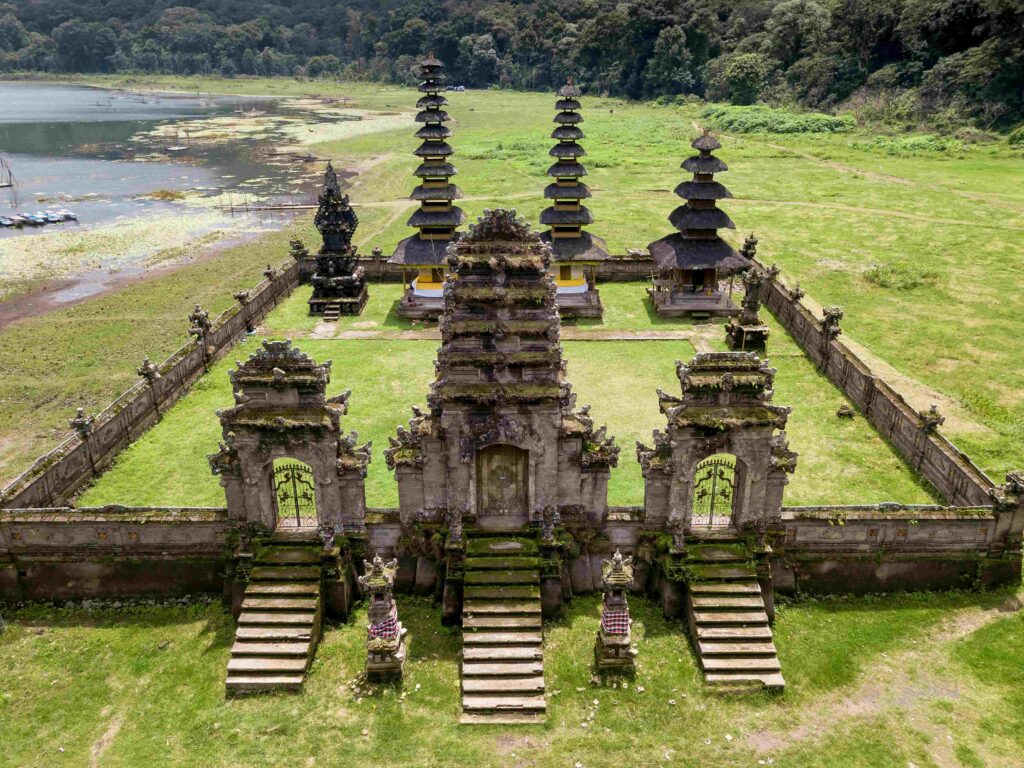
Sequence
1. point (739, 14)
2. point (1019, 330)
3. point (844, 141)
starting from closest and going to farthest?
point (1019, 330)
point (844, 141)
point (739, 14)

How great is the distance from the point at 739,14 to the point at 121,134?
105 metres

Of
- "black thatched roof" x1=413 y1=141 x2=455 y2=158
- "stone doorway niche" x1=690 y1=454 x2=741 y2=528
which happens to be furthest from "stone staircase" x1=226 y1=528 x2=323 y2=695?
"black thatched roof" x1=413 y1=141 x2=455 y2=158

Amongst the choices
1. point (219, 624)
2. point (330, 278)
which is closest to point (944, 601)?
point (219, 624)

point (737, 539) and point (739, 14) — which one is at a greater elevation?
point (739, 14)

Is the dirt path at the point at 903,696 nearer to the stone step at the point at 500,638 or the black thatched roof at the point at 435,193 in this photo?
the stone step at the point at 500,638

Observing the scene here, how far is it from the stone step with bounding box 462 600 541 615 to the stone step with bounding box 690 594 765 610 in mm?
3374

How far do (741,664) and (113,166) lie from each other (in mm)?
96024

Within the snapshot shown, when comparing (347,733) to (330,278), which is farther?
(330,278)

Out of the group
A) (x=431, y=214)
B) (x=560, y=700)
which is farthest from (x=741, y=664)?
(x=431, y=214)

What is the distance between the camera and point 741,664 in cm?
1485

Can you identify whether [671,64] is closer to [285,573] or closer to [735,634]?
[735,634]

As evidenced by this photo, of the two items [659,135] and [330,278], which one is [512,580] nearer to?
[330,278]

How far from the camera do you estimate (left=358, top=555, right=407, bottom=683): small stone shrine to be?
1437 cm

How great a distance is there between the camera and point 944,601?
1680 cm
